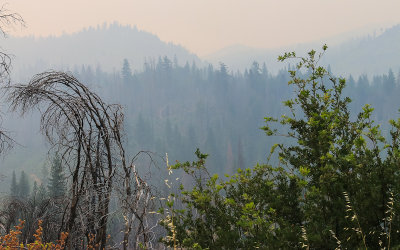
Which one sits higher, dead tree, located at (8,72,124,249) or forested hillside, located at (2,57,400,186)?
forested hillside, located at (2,57,400,186)

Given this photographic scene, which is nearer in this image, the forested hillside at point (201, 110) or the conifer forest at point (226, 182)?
the conifer forest at point (226, 182)

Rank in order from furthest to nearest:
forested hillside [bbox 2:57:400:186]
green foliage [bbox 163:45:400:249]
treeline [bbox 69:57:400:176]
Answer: treeline [bbox 69:57:400:176] < forested hillside [bbox 2:57:400:186] < green foliage [bbox 163:45:400:249]

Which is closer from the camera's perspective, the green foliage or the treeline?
the green foliage

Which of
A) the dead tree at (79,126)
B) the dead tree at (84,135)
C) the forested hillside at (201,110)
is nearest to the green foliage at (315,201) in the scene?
the dead tree at (84,135)

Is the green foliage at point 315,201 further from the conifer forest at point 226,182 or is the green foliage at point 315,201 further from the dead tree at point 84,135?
the dead tree at point 84,135

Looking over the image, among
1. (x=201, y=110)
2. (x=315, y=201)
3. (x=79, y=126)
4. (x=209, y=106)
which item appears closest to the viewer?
(x=315, y=201)

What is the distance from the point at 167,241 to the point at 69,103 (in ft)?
7.83

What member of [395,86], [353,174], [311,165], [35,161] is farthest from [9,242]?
[395,86]

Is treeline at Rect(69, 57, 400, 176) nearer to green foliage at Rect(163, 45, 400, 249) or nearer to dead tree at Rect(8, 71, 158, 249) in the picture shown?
dead tree at Rect(8, 71, 158, 249)

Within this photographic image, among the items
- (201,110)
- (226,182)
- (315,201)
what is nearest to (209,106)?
(201,110)

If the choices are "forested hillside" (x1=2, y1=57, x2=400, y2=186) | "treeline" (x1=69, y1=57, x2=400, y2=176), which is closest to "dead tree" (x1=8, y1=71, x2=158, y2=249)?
"forested hillside" (x1=2, y1=57, x2=400, y2=186)

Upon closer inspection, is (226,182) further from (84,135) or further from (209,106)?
(209,106)

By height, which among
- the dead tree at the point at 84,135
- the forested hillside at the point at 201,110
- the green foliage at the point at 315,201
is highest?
the forested hillside at the point at 201,110

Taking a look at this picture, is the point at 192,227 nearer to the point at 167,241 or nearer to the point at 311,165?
the point at 167,241
